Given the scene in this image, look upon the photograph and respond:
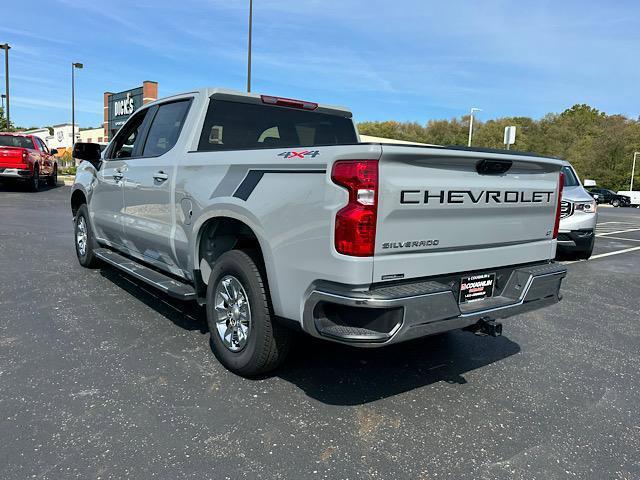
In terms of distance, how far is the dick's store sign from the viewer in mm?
33812

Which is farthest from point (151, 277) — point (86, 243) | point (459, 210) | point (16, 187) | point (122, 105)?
point (122, 105)

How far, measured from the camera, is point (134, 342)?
4.08 metres

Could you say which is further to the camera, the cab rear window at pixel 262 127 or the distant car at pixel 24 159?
the distant car at pixel 24 159

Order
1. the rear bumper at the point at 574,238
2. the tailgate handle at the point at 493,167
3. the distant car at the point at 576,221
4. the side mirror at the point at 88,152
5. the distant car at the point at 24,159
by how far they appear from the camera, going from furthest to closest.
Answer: the distant car at the point at 24,159 → the rear bumper at the point at 574,238 → the distant car at the point at 576,221 → the side mirror at the point at 88,152 → the tailgate handle at the point at 493,167

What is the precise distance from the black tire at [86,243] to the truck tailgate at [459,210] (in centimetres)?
450

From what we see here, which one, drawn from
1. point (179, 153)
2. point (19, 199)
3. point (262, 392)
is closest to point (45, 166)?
point (19, 199)

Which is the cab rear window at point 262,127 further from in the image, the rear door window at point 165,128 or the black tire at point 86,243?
the black tire at point 86,243

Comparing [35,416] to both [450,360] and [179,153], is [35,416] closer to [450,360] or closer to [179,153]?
[179,153]

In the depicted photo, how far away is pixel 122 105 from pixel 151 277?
34550mm

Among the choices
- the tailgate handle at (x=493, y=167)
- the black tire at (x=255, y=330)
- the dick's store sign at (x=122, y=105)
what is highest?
the dick's store sign at (x=122, y=105)

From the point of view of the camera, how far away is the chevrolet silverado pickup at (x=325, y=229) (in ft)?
8.84

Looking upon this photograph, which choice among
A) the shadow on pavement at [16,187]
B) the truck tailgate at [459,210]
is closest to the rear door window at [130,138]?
the truck tailgate at [459,210]

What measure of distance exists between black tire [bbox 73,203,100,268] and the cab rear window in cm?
274

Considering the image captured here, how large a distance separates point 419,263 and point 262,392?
1.31 metres
